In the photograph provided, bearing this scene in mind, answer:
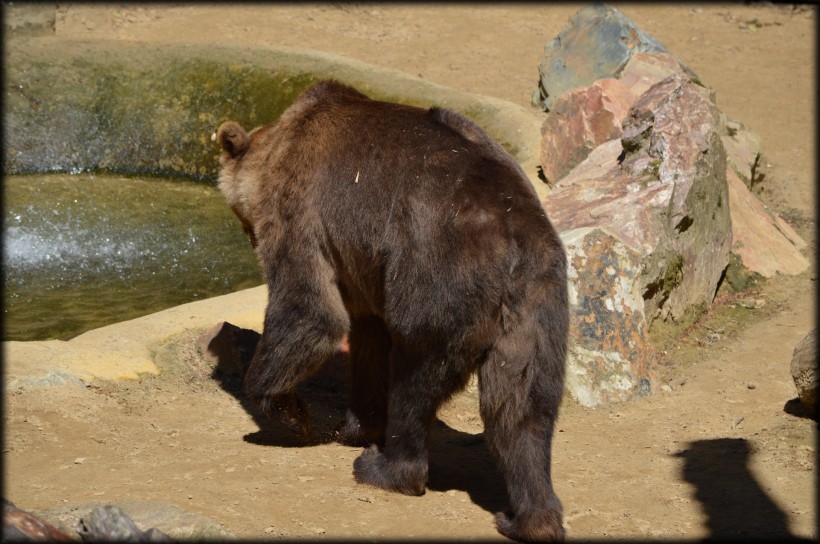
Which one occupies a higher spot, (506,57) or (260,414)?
(506,57)

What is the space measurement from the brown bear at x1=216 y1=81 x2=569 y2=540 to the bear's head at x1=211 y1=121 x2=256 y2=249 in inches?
0.6

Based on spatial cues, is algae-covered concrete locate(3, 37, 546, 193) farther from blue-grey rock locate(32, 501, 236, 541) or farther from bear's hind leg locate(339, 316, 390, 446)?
blue-grey rock locate(32, 501, 236, 541)

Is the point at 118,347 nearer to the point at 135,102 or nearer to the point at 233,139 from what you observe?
the point at 233,139

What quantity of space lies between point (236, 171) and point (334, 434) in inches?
75.2

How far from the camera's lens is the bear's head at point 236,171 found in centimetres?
638

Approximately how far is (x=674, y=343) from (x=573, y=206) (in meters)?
1.46

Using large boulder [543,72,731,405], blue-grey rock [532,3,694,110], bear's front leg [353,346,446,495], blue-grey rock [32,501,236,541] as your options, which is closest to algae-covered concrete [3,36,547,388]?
blue-grey rock [532,3,694,110]

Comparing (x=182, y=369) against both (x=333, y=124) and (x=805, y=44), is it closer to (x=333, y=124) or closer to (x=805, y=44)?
(x=333, y=124)

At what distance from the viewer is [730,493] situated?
18.0 feet

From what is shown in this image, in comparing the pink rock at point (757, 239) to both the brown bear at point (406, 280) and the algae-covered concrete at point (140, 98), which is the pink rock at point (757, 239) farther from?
the brown bear at point (406, 280)

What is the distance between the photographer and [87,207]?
469 inches

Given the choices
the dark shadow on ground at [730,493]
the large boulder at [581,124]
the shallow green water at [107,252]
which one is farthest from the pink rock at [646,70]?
the dark shadow on ground at [730,493]

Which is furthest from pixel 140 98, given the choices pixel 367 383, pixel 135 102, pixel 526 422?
pixel 526 422

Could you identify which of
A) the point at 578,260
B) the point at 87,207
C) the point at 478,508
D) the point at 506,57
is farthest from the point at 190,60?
the point at 478,508
